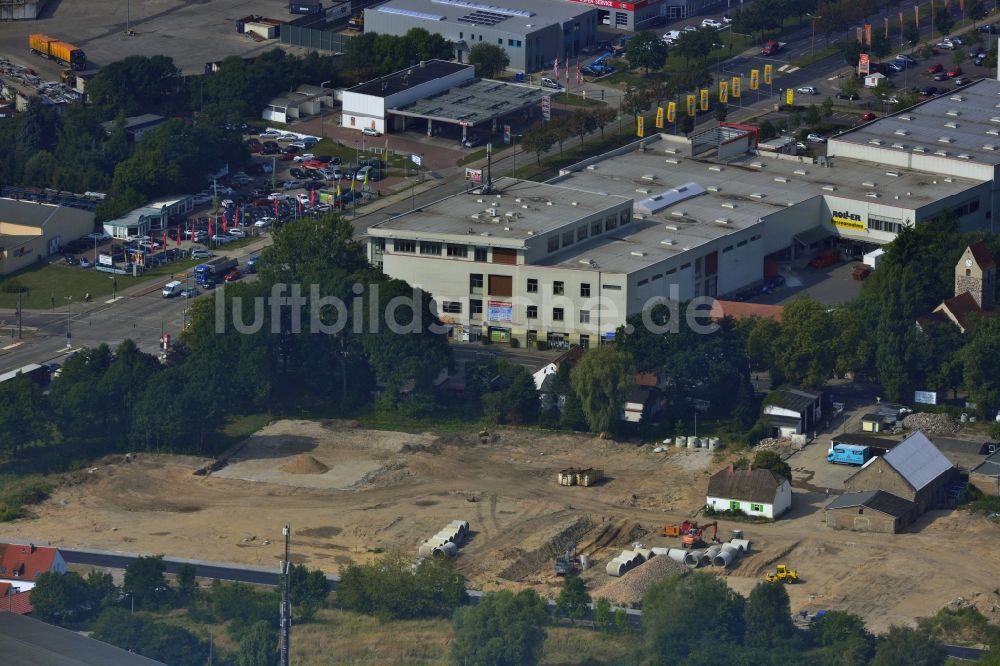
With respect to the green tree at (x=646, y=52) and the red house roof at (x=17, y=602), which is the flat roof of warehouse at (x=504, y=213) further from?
the red house roof at (x=17, y=602)

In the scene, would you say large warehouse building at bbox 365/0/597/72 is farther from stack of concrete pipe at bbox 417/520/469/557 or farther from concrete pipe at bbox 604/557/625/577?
concrete pipe at bbox 604/557/625/577

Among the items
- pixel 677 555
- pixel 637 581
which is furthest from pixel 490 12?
pixel 637 581

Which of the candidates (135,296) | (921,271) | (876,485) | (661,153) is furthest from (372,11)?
(876,485)

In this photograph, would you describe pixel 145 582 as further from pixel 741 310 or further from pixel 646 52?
pixel 646 52

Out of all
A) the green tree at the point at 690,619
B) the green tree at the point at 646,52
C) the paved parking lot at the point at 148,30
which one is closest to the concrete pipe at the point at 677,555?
the green tree at the point at 690,619

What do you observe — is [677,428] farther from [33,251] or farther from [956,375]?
[33,251]
